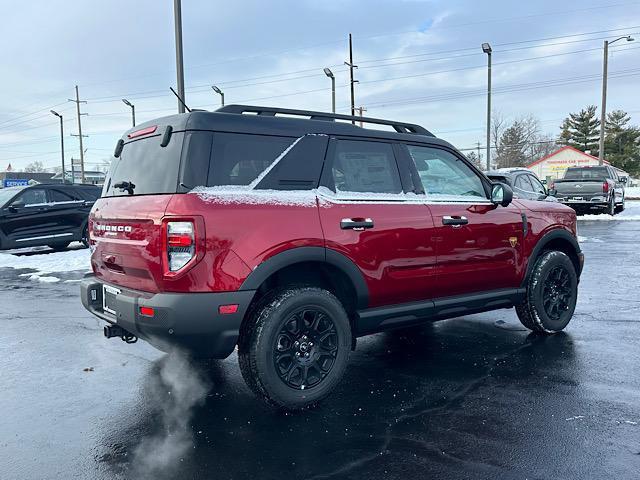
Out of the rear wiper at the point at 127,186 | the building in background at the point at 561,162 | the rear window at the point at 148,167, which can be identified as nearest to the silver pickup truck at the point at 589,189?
the rear window at the point at 148,167

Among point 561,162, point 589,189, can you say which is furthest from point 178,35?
point 561,162

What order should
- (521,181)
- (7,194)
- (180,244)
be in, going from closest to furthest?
(180,244)
(521,181)
(7,194)

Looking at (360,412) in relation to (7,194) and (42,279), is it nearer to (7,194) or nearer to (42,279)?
(42,279)

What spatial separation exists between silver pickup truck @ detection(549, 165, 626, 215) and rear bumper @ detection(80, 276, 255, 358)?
1849cm

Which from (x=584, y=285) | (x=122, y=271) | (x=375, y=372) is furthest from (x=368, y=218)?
(x=584, y=285)

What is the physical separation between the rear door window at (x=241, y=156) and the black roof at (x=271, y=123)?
0.05 meters

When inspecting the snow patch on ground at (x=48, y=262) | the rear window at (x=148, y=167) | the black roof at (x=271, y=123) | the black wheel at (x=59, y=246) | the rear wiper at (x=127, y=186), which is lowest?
the snow patch on ground at (x=48, y=262)

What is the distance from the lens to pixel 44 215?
1244cm

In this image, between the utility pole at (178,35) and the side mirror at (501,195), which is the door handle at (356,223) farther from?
the utility pole at (178,35)

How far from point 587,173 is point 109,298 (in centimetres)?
2146

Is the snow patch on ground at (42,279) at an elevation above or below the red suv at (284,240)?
below

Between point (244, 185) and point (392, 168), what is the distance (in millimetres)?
1368

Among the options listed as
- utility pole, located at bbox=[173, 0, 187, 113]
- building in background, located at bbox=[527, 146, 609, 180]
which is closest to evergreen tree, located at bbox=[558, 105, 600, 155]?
building in background, located at bbox=[527, 146, 609, 180]

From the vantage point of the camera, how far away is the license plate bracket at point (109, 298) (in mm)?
3685
